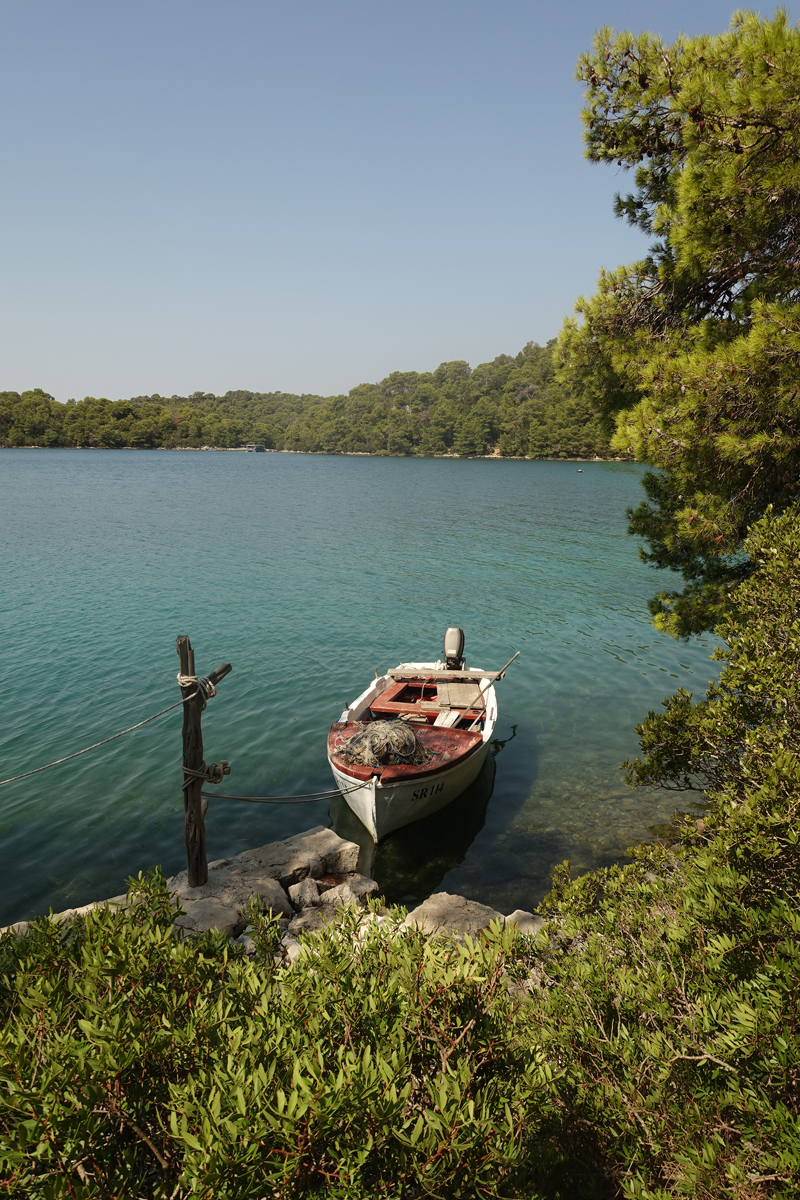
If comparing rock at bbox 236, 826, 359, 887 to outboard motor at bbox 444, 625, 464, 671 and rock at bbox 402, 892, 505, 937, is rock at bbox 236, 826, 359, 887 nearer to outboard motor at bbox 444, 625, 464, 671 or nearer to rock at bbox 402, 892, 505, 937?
rock at bbox 402, 892, 505, 937

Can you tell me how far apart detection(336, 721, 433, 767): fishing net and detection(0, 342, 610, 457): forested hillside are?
341 ft

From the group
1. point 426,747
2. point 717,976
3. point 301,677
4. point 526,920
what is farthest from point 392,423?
point 717,976

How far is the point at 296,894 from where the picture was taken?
29.0ft

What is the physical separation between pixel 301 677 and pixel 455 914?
9.94 metres

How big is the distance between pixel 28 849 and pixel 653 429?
11.4 m

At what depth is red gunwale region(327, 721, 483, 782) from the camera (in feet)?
32.9

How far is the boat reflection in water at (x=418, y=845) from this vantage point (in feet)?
32.0

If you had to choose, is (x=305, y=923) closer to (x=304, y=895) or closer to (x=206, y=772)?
(x=304, y=895)

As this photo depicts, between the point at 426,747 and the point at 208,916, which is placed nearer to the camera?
the point at 208,916

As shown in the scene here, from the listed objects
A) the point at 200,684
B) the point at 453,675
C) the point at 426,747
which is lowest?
the point at 426,747

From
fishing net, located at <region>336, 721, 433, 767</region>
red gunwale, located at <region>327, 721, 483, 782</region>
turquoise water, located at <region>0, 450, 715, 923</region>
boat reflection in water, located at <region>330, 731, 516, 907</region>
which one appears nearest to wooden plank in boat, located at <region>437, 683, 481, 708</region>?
turquoise water, located at <region>0, 450, 715, 923</region>

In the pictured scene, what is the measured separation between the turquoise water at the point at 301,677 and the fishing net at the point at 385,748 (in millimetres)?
1574

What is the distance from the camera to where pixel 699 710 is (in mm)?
6758

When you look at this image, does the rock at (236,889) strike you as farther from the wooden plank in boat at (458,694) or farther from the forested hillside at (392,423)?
the forested hillside at (392,423)
